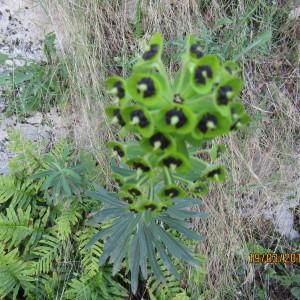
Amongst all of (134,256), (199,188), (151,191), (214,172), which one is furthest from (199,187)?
(134,256)

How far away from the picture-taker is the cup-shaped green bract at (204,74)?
1514mm

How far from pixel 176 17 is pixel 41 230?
76.2 inches

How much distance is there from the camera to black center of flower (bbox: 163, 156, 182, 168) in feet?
5.15

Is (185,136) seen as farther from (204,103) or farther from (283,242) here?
(283,242)

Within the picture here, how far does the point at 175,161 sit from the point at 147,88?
31 centimetres

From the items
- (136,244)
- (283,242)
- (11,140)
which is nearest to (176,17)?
(11,140)

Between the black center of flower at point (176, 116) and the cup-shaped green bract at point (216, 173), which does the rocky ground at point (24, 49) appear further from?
the black center of flower at point (176, 116)

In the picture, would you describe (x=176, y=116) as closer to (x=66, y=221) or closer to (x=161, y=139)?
(x=161, y=139)

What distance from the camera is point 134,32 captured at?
3.17m

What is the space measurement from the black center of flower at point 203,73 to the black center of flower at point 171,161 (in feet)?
1.04

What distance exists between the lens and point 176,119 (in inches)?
57.5
